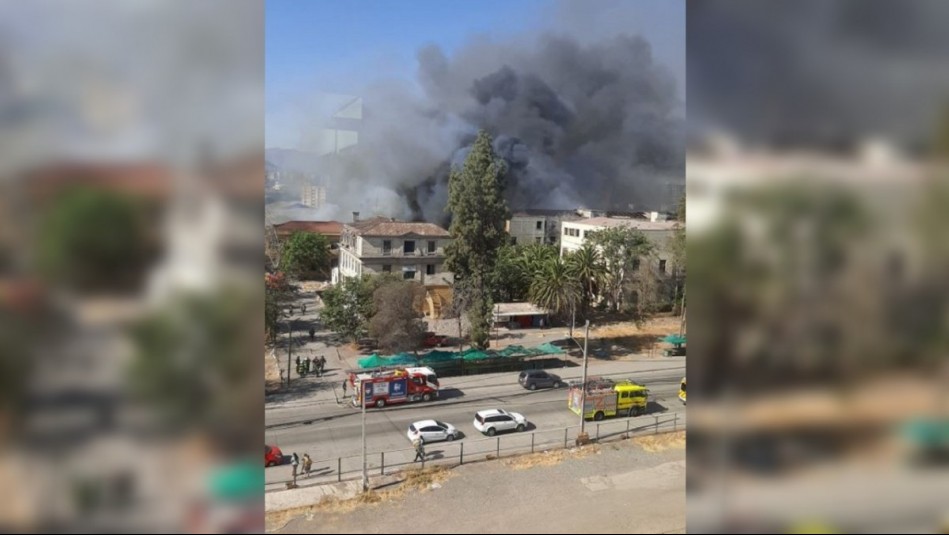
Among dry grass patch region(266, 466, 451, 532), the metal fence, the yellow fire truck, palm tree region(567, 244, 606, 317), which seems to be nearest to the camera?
dry grass patch region(266, 466, 451, 532)

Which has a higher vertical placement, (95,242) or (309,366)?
(95,242)

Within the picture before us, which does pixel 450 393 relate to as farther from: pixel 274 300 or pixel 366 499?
pixel 366 499

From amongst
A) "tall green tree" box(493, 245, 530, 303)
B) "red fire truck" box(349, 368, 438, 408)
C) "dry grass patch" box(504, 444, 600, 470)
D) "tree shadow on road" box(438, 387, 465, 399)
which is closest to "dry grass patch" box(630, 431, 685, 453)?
"dry grass patch" box(504, 444, 600, 470)

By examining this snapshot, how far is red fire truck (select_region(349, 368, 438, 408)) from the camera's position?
5.47 m

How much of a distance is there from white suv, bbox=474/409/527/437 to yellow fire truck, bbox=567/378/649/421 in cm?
59

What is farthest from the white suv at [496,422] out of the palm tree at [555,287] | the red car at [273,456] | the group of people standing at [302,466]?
the palm tree at [555,287]

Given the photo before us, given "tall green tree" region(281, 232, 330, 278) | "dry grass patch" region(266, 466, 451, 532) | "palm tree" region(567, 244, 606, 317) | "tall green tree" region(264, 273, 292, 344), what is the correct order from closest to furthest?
1. "dry grass patch" region(266, 466, 451, 532)
2. "tall green tree" region(264, 273, 292, 344)
3. "tall green tree" region(281, 232, 330, 278)
4. "palm tree" region(567, 244, 606, 317)

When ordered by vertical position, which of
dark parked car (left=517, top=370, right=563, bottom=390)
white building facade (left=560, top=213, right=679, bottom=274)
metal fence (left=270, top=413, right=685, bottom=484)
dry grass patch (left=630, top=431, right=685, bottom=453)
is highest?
white building facade (left=560, top=213, right=679, bottom=274)

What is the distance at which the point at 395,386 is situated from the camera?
557 centimetres

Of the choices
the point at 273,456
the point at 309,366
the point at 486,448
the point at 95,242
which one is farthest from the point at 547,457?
the point at 309,366

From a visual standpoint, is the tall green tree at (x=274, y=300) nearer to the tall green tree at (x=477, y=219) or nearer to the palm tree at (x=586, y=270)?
the tall green tree at (x=477, y=219)

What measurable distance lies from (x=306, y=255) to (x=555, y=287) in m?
3.36

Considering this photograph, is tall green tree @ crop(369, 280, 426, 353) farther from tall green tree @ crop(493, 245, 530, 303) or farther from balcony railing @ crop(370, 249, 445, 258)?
tall green tree @ crop(493, 245, 530, 303)

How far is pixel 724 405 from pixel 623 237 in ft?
22.0
